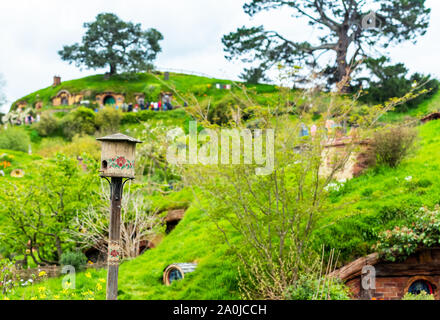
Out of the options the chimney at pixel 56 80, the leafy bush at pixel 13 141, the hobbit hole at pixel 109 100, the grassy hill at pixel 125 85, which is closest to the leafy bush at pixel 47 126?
the leafy bush at pixel 13 141

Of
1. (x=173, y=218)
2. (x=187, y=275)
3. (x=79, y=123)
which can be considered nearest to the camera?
(x=187, y=275)

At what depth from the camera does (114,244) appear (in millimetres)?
6570

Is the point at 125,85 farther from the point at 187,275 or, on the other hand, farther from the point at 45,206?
the point at 187,275

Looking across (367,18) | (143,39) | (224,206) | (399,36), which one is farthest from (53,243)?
(143,39)

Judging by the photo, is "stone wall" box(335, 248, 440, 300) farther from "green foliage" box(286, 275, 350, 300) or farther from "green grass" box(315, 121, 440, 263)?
"green foliage" box(286, 275, 350, 300)

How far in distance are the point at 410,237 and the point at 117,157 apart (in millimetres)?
5470

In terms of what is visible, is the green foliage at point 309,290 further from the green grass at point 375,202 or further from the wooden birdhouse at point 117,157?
the wooden birdhouse at point 117,157

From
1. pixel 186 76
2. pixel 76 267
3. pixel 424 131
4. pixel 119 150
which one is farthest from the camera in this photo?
pixel 186 76

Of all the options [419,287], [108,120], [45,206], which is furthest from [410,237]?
[108,120]

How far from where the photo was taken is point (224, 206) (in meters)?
8.33

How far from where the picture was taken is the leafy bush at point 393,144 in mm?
11477

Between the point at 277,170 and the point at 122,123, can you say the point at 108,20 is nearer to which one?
the point at 122,123
